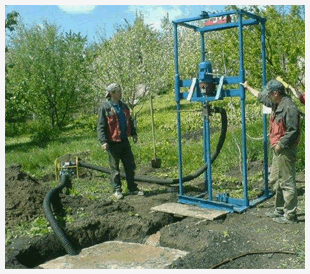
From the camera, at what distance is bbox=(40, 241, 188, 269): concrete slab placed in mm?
5672

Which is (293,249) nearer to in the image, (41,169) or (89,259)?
(89,259)

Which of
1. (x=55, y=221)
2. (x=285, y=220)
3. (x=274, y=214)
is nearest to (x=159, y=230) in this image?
(x=55, y=221)

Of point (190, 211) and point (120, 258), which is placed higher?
point (190, 211)

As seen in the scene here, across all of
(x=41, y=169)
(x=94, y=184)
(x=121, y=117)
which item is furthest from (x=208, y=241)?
(x=41, y=169)

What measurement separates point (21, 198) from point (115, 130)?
70.1 inches

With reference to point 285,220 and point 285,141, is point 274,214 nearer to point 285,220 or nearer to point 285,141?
point 285,220

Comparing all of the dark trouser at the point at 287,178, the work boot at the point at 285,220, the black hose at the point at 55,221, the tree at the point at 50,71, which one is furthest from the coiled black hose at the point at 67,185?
the tree at the point at 50,71

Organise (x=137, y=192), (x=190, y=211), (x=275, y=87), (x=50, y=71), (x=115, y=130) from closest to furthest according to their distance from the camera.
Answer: (x=275, y=87), (x=190, y=211), (x=115, y=130), (x=137, y=192), (x=50, y=71)

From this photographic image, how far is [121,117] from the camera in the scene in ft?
25.8

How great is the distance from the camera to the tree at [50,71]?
2123 cm

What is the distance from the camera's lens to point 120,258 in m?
5.90

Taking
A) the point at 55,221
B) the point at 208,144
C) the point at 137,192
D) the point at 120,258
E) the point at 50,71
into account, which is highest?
the point at 50,71

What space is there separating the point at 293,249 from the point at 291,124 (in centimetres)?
150

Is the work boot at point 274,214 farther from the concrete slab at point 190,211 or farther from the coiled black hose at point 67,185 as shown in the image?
the coiled black hose at point 67,185
